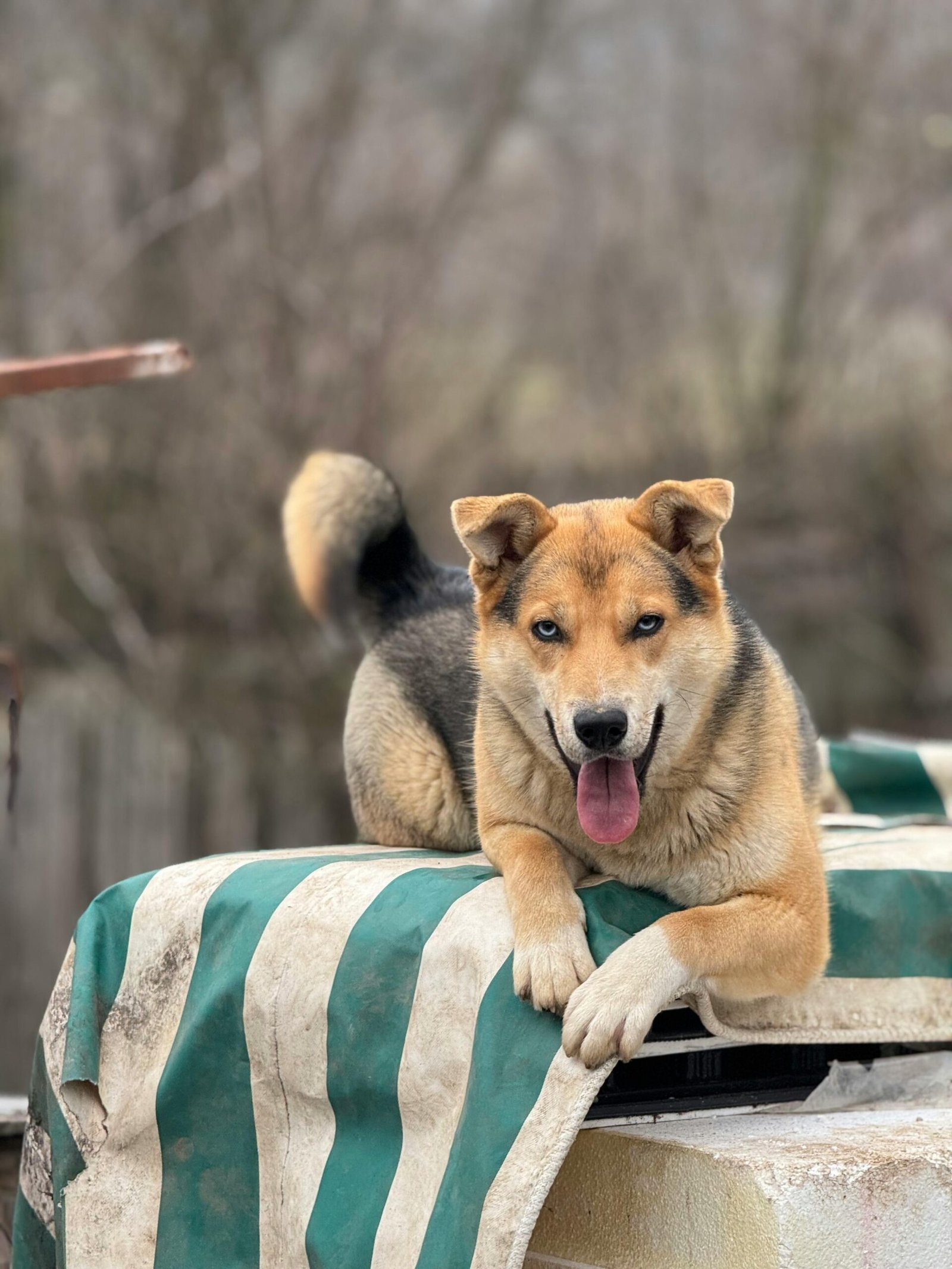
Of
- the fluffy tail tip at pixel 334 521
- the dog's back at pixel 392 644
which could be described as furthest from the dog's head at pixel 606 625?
the fluffy tail tip at pixel 334 521

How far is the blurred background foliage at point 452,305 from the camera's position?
8.06 meters

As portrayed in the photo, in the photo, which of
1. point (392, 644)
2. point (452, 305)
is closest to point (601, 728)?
point (392, 644)

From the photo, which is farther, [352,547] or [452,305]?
[452,305]

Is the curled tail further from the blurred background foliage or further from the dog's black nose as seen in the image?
the blurred background foliage

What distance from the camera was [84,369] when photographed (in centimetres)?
334

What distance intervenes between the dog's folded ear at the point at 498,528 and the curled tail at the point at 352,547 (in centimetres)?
105

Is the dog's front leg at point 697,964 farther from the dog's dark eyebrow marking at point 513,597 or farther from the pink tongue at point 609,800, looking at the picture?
the dog's dark eyebrow marking at point 513,597

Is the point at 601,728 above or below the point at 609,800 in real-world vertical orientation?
above

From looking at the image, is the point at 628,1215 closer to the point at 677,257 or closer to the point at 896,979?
the point at 896,979

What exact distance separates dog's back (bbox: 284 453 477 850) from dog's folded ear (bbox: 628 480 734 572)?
86 centimetres

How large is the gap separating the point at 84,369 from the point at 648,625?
1410 millimetres

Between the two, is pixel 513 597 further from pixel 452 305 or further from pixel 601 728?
pixel 452 305

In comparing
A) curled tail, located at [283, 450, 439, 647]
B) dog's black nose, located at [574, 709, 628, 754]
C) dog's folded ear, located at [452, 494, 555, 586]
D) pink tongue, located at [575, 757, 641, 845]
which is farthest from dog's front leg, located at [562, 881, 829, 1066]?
curled tail, located at [283, 450, 439, 647]

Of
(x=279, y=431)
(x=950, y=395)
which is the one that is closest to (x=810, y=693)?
(x=950, y=395)
